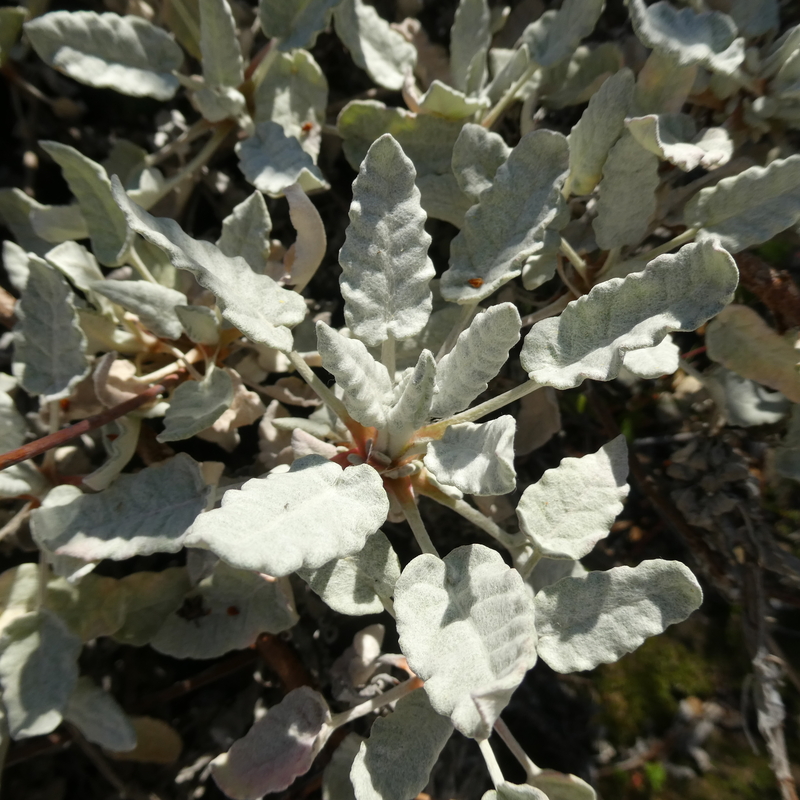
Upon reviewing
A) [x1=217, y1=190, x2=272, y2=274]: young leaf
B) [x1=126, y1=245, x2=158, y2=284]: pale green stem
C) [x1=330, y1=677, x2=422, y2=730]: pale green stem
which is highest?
[x1=217, y1=190, x2=272, y2=274]: young leaf

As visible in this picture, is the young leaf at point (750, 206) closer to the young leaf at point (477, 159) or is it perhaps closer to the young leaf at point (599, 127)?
the young leaf at point (599, 127)

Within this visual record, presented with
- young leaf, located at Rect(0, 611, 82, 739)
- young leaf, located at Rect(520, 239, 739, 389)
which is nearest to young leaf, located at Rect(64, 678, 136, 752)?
young leaf, located at Rect(0, 611, 82, 739)

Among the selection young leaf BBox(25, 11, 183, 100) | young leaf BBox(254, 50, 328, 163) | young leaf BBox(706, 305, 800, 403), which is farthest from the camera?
young leaf BBox(254, 50, 328, 163)

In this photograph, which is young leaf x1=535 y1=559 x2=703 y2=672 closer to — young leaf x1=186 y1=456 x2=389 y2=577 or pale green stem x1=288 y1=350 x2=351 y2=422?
young leaf x1=186 y1=456 x2=389 y2=577

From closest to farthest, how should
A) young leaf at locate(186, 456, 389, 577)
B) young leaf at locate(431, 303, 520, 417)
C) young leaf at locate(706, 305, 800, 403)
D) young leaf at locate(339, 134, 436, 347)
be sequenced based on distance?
young leaf at locate(186, 456, 389, 577)
young leaf at locate(431, 303, 520, 417)
young leaf at locate(339, 134, 436, 347)
young leaf at locate(706, 305, 800, 403)

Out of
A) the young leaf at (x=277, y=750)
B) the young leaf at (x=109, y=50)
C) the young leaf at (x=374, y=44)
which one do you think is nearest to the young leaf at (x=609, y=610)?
the young leaf at (x=277, y=750)

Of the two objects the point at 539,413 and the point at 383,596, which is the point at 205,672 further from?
the point at 539,413

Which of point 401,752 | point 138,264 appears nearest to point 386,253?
point 138,264

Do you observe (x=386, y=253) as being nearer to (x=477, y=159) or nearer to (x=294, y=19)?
(x=477, y=159)

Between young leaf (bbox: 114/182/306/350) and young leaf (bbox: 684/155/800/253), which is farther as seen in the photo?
young leaf (bbox: 684/155/800/253)
